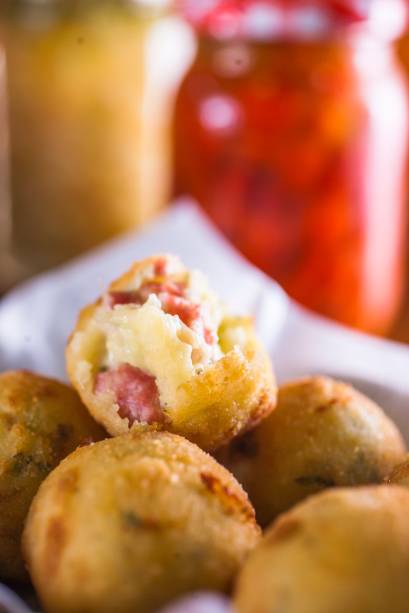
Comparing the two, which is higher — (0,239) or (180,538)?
(180,538)

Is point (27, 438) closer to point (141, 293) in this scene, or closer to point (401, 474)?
point (141, 293)

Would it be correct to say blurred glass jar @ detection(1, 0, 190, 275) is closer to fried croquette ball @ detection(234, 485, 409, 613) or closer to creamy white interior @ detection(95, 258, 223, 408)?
creamy white interior @ detection(95, 258, 223, 408)

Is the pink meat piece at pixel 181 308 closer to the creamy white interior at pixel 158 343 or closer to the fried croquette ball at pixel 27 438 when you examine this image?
the creamy white interior at pixel 158 343

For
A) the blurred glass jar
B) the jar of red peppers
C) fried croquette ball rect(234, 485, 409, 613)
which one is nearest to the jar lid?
the jar of red peppers

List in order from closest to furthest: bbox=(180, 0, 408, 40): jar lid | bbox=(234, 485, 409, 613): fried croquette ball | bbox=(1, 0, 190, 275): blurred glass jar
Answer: bbox=(234, 485, 409, 613): fried croquette ball
bbox=(180, 0, 408, 40): jar lid
bbox=(1, 0, 190, 275): blurred glass jar

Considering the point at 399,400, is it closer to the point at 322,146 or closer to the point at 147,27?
the point at 322,146

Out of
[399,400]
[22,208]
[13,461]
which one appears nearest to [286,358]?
[399,400]

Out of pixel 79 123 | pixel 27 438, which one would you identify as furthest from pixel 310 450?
pixel 79 123
